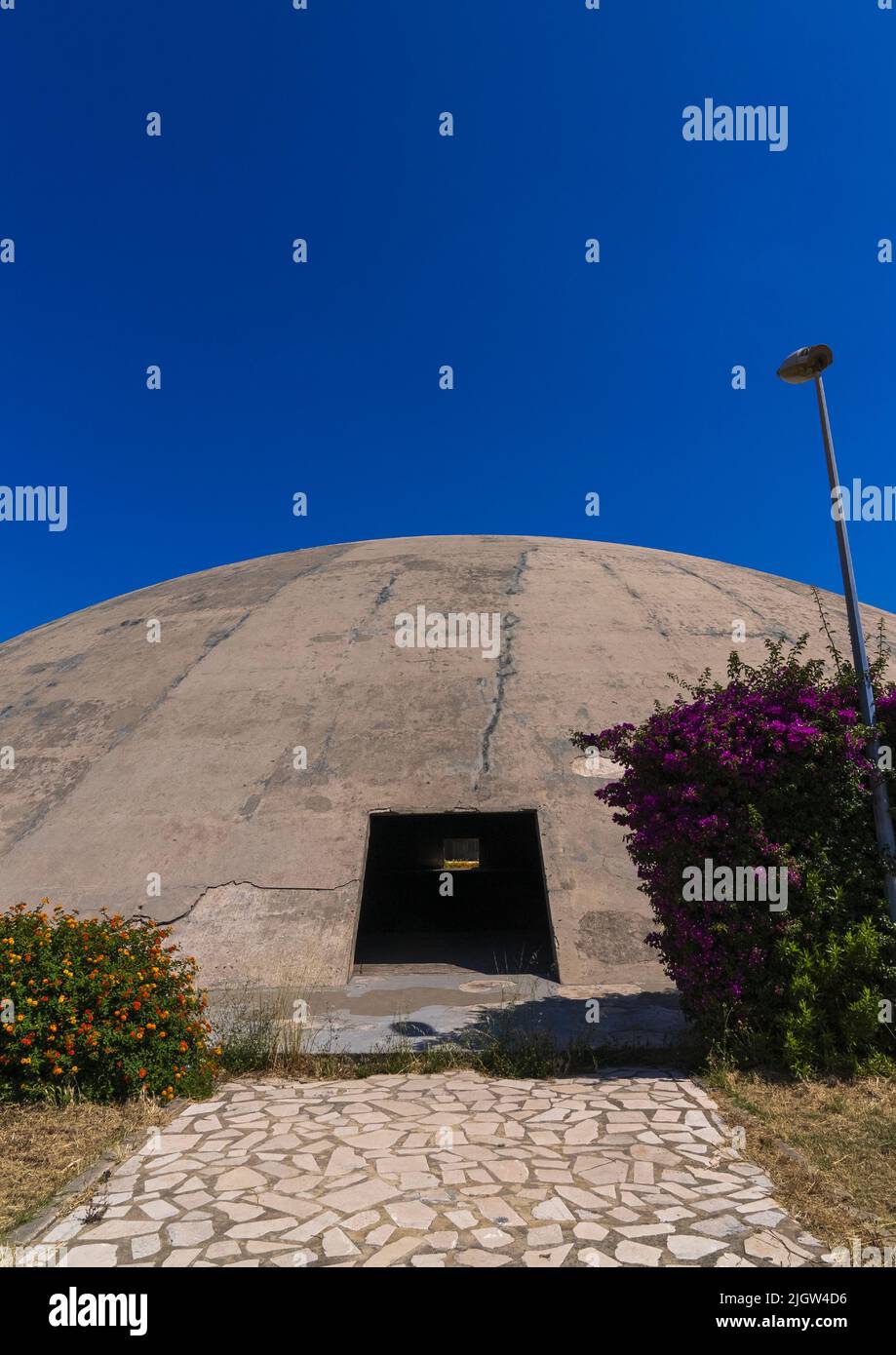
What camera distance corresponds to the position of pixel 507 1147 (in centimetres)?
533

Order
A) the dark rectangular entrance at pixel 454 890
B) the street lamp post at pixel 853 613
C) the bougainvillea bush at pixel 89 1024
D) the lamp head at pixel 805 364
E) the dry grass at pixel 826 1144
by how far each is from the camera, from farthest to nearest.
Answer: the dark rectangular entrance at pixel 454 890
the lamp head at pixel 805 364
the street lamp post at pixel 853 613
the bougainvillea bush at pixel 89 1024
the dry grass at pixel 826 1144

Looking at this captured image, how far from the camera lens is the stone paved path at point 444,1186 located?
3992 millimetres

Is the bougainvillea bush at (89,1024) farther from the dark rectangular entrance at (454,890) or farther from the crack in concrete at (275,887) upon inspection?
the dark rectangular entrance at (454,890)

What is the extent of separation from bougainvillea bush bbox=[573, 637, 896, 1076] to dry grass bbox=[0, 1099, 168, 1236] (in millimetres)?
4476

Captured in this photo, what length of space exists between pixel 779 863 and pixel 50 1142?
18.8 feet

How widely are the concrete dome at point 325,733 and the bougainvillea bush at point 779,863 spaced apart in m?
2.45

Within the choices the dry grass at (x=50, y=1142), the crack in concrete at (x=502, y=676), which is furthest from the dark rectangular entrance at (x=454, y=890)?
the dry grass at (x=50, y=1142)

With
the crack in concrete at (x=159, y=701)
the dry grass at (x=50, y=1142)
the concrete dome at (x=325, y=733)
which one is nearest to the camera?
the dry grass at (x=50, y=1142)

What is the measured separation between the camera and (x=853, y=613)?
Result: 7.79 meters

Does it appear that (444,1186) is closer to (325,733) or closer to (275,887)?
(275,887)

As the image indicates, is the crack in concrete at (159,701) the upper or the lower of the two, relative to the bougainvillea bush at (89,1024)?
upper

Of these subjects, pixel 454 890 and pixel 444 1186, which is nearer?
pixel 444 1186

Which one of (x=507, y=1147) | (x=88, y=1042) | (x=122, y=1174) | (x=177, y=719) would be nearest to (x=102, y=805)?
(x=177, y=719)

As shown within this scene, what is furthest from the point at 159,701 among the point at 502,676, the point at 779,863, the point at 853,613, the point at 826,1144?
the point at 826,1144
